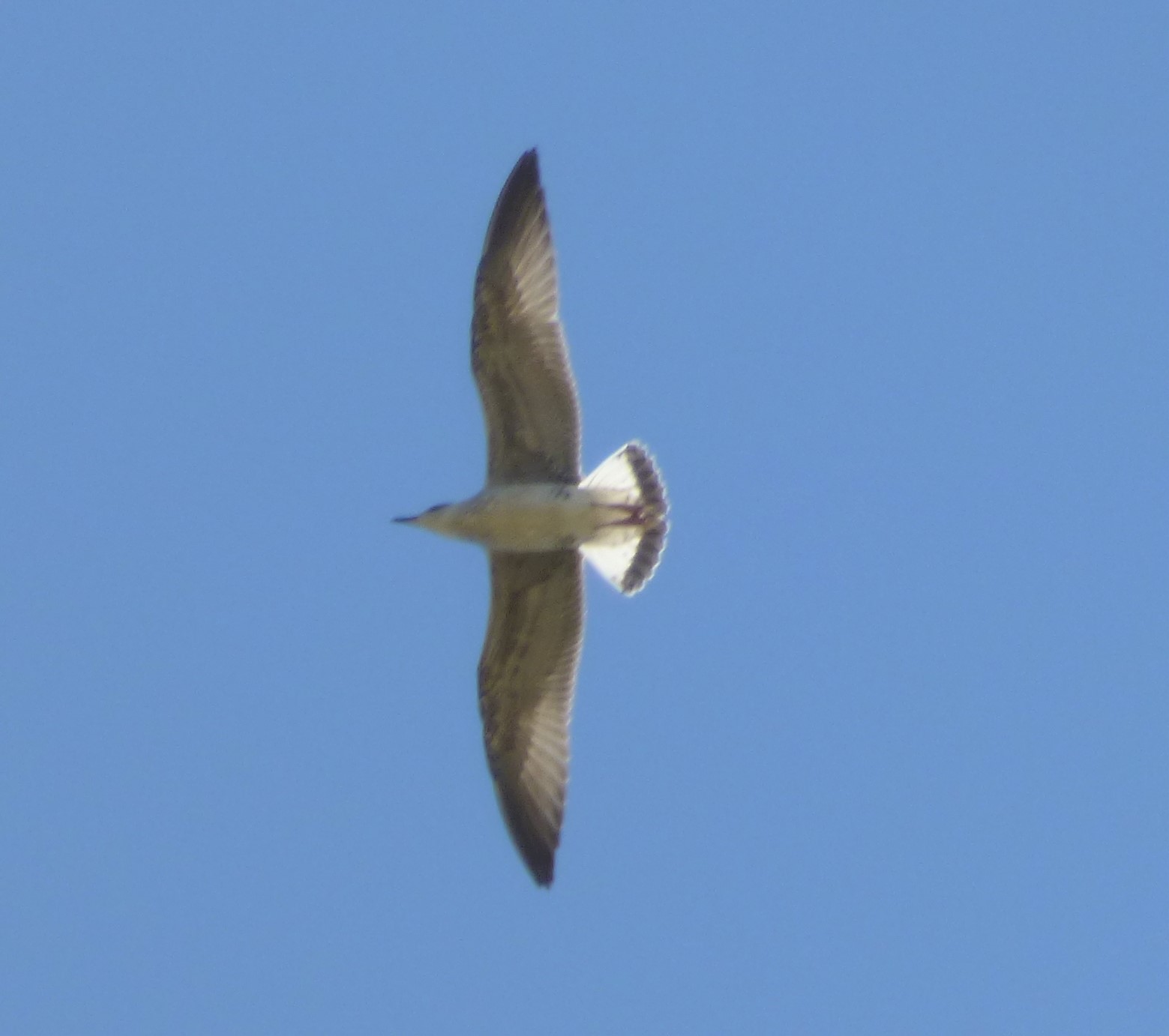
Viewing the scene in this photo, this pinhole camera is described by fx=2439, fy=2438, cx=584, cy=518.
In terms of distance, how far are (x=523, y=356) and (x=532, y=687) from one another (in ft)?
6.29

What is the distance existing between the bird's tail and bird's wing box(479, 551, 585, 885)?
0.78 feet

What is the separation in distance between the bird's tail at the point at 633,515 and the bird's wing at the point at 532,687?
0.24 m

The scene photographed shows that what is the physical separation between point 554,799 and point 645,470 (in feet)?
6.27

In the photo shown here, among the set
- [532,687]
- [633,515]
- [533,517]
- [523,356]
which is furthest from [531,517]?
[532,687]

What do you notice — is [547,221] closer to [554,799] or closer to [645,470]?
[645,470]

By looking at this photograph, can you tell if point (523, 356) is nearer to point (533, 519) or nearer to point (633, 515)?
point (533, 519)

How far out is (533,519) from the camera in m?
13.1

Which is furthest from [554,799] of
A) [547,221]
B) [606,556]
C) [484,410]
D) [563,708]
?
[547,221]

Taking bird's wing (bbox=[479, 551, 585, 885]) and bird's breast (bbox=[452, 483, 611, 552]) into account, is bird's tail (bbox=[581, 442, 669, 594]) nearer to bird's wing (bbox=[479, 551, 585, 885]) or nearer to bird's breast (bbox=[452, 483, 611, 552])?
bird's breast (bbox=[452, 483, 611, 552])

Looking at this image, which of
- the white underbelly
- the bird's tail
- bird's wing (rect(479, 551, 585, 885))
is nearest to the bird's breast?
the white underbelly

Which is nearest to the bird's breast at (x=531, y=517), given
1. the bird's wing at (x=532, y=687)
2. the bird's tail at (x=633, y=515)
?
the bird's tail at (x=633, y=515)

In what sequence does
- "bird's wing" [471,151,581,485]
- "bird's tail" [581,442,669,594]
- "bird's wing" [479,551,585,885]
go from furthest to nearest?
1. "bird's wing" [479,551,585,885]
2. "bird's tail" [581,442,669,594]
3. "bird's wing" [471,151,581,485]

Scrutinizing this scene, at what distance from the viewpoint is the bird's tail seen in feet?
43.9

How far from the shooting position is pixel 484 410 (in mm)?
13305
